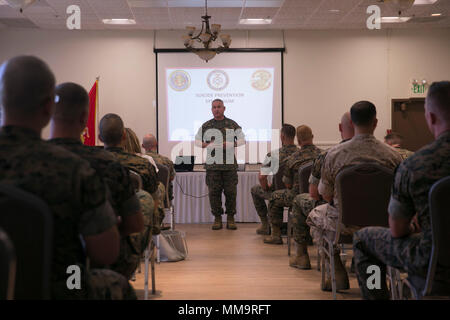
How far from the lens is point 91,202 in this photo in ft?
4.77

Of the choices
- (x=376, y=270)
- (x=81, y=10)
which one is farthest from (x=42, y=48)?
(x=376, y=270)

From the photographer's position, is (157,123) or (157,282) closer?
(157,282)

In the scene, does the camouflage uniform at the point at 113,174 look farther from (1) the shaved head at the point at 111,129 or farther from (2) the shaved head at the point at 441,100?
(2) the shaved head at the point at 441,100

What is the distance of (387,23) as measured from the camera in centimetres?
936

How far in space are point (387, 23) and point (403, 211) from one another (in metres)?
8.26

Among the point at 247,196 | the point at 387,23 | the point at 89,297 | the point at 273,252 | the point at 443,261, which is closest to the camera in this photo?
the point at 89,297

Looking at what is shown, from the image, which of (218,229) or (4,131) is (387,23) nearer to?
(218,229)

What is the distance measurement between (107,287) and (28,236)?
1.46ft

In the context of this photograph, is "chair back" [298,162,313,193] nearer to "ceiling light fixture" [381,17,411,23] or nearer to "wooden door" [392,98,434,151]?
"ceiling light fixture" [381,17,411,23]

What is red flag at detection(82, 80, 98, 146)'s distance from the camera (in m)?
8.70

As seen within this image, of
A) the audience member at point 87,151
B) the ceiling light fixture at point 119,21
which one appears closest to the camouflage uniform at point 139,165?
the audience member at point 87,151

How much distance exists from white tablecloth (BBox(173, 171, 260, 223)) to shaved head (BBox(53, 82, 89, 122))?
530cm

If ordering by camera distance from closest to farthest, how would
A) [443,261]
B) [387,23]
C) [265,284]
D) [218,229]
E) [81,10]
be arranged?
[443,261] → [265,284] → [218,229] → [81,10] → [387,23]

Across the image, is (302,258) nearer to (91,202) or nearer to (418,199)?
(418,199)
